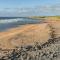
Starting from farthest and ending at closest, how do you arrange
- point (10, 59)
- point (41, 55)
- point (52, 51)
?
point (52, 51) → point (41, 55) → point (10, 59)

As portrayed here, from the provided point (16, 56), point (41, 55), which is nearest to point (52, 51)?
point (41, 55)

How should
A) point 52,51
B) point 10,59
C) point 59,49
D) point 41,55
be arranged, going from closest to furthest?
1. point 10,59
2. point 41,55
3. point 52,51
4. point 59,49

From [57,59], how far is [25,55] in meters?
1.49

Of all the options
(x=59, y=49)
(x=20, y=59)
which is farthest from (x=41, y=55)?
(x=59, y=49)

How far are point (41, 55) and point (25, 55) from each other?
753mm

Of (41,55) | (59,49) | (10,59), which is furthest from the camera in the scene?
(59,49)

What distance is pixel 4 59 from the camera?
405 inches

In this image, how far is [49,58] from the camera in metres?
10.6

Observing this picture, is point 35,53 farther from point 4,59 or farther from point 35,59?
point 4,59

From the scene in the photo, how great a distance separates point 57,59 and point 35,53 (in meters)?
1.22

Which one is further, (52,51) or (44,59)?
(52,51)

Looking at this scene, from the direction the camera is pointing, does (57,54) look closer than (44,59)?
No

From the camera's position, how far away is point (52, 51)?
11.8 meters

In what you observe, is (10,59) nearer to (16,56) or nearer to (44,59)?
(16,56)
